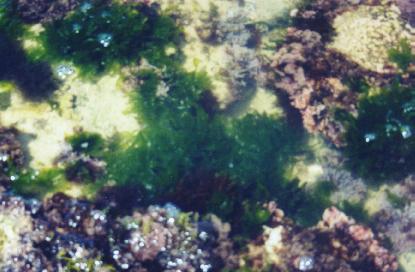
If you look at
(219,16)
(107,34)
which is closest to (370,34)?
(219,16)

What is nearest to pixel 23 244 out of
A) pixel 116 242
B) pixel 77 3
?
pixel 116 242

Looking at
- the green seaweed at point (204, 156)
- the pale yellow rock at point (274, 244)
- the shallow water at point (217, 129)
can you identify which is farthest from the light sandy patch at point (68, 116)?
the pale yellow rock at point (274, 244)

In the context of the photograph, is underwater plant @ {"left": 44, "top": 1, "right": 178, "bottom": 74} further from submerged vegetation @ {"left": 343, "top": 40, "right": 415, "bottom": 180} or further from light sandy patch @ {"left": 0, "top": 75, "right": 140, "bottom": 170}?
submerged vegetation @ {"left": 343, "top": 40, "right": 415, "bottom": 180}

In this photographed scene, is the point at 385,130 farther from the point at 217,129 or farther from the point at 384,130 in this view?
the point at 217,129

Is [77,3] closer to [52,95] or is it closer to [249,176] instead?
[52,95]

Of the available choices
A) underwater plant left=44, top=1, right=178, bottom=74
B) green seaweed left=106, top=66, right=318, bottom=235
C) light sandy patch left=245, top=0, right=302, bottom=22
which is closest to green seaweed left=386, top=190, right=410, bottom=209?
green seaweed left=106, top=66, right=318, bottom=235
